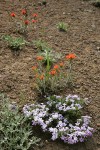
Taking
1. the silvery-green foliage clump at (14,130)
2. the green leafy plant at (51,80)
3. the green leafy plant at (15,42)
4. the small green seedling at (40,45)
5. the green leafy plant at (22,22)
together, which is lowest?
the silvery-green foliage clump at (14,130)

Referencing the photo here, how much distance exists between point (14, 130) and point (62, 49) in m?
2.45

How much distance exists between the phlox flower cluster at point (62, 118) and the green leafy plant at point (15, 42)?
1.56 metres

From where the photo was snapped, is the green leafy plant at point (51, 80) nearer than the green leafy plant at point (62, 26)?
Yes

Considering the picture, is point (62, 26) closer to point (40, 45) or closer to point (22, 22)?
point (22, 22)

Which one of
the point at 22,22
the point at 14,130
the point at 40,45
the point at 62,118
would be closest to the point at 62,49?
the point at 40,45

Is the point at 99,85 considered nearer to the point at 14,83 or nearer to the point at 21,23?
the point at 14,83

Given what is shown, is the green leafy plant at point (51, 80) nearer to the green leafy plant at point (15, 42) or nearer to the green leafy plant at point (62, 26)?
the green leafy plant at point (15, 42)

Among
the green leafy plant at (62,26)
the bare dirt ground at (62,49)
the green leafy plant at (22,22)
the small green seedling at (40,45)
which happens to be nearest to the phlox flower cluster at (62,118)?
the bare dirt ground at (62,49)

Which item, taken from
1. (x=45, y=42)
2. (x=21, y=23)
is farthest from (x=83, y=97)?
(x=21, y=23)

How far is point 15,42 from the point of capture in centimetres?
547

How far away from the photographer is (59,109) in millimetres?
4008

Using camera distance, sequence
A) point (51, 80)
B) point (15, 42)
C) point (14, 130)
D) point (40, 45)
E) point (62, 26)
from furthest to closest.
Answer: point (62, 26)
point (40, 45)
point (15, 42)
point (51, 80)
point (14, 130)

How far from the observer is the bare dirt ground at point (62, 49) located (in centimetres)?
435

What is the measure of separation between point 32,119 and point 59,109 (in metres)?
0.39
